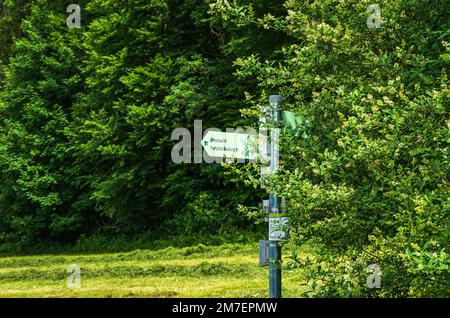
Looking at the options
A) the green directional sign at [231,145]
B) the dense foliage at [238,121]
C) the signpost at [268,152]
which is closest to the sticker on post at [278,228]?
the signpost at [268,152]

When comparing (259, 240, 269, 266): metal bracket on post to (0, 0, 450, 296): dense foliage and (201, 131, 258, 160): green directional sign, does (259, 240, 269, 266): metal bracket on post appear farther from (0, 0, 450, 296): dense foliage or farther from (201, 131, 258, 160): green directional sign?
(201, 131, 258, 160): green directional sign

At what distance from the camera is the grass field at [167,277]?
14.5 m

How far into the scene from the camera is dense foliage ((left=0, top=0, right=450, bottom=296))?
818 centimetres

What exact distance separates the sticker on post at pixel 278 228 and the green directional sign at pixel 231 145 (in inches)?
28.4

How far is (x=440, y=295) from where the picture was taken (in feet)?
25.7

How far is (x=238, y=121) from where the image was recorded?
90.1ft

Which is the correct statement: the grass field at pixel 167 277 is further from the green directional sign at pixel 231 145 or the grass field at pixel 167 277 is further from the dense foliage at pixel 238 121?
the green directional sign at pixel 231 145

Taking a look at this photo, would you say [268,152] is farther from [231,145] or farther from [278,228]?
[278,228]

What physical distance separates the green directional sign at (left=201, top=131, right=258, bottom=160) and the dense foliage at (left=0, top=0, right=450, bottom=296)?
190 mm

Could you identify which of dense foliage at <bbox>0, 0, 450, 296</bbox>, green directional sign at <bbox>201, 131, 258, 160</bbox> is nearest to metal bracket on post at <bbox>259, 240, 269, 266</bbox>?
dense foliage at <bbox>0, 0, 450, 296</bbox>

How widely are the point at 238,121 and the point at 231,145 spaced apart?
18.3 meters

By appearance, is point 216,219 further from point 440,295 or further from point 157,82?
point 440,295
